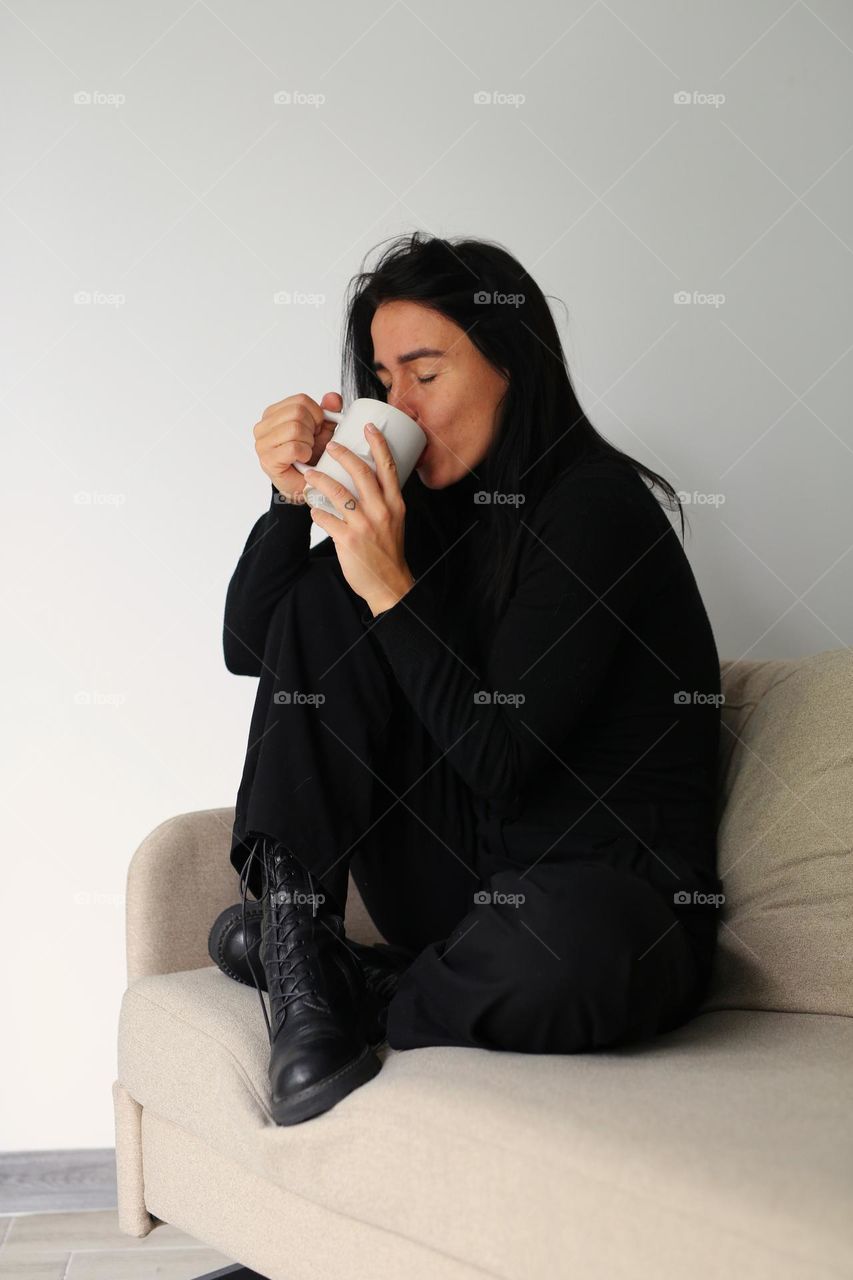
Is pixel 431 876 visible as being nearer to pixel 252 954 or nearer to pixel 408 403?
pixel 252 954

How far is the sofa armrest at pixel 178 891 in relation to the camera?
4.41 ft

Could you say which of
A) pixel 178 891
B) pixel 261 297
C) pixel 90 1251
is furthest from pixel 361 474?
pixel 90 1251

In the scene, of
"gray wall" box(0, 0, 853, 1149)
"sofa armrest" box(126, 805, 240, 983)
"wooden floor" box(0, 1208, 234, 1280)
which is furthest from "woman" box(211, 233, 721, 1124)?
"wooden floor" box(0, 1208, 234, 1280)

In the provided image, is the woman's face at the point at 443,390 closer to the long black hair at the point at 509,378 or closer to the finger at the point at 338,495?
the long black hair at the point at 509,378

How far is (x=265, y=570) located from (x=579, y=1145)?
2.47ft

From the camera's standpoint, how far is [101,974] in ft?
5.94

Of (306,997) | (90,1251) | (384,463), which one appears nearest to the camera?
(306,997)

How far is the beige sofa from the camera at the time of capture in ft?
2.45

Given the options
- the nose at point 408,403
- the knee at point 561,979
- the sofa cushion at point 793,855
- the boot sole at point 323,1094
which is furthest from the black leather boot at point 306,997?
the nose at point 408,403

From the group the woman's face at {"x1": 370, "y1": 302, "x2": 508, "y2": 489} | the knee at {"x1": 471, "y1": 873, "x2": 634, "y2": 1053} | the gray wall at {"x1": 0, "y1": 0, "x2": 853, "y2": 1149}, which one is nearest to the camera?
the knee at {"x1": 471, "y1": 873, "x2": 634, "y2": 1053}

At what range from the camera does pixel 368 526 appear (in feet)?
3.76

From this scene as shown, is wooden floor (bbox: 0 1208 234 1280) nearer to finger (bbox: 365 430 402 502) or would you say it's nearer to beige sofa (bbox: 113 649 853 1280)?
beige sofa (bbox: 113 649 853 1280)

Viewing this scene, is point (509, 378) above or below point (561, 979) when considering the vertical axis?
above

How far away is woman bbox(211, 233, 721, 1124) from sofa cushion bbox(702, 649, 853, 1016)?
4 cm
